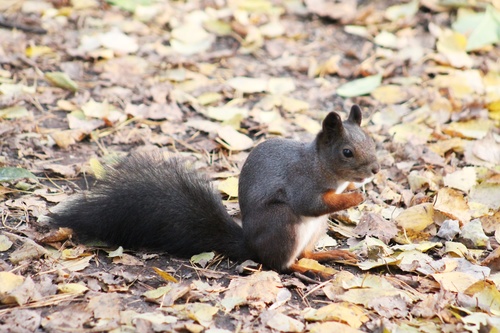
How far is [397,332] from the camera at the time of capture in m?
2.15

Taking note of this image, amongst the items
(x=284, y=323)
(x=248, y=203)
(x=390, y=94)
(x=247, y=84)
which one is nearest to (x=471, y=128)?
(x=390, y=94)

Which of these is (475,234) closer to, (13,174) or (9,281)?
(9,281)

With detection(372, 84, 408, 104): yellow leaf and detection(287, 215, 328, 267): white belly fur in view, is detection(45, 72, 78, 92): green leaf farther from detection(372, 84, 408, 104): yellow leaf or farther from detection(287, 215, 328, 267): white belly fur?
detection(287, 215, 328, 267): white belly fur

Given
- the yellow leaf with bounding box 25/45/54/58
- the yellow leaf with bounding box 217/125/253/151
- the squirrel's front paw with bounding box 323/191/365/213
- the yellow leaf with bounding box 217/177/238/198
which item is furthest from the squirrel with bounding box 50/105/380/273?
the yellow leaf with bounding box 25/45/54/58

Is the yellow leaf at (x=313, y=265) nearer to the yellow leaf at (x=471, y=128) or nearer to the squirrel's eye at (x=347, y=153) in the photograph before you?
the squirrel's eye at (x=347, y=153)

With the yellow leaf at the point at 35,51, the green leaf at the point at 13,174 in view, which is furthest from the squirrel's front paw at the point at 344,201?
the yellow leaf at the point at 35,51

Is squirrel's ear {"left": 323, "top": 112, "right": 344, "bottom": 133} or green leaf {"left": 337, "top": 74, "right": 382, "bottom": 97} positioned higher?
squirrel's ear {"left": 323, "top": 112, "right": 344, "bottom": 133}

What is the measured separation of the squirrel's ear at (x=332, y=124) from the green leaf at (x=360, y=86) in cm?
163

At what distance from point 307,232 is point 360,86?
182 cm

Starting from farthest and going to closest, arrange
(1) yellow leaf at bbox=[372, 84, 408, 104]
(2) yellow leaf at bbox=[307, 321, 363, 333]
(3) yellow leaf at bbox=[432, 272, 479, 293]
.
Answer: (1) yellow leaf at bbox=[372, 84, 408, 104] → (3) yellow leaf at bbox=[432, 272, 479, 293] → (2) yellow leaf at bbox=[307, 321, 363, 333]

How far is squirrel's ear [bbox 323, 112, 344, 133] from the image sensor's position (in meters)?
2.57

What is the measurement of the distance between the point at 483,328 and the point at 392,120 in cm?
198

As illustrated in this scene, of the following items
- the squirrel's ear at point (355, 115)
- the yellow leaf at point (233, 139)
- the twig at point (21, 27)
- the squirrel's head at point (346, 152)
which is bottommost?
the yellow leaf at point (233, 139)

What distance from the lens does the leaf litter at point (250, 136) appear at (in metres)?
2.29
